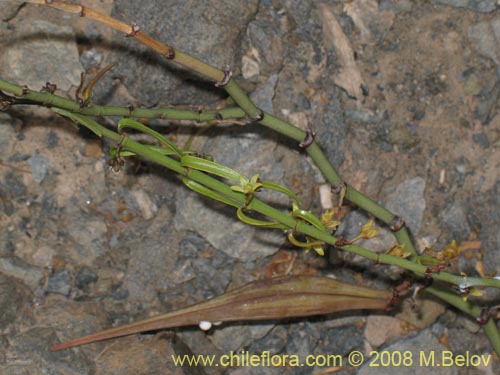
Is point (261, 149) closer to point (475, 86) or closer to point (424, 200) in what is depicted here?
point (424, 200)

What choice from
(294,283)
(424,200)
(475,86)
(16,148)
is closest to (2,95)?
(16,148)

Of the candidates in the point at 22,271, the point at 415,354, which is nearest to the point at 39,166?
the point at 22,271

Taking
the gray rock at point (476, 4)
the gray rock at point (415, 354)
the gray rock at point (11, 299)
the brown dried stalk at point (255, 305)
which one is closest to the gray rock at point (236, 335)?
the brown dried stalk at point (255, 305)

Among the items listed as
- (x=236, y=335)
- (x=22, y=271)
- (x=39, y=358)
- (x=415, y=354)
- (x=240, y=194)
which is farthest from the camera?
A: (x=415, y=354)

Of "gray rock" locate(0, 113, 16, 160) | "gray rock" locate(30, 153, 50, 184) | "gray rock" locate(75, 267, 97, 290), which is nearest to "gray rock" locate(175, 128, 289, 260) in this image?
"gray rock" locate(75, 267, 97, 290)

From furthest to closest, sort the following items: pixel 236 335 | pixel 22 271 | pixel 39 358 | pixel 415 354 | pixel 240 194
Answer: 1. pixel 415 354
2. pixel 236 335
3. pixel 22 271
4. pixel 39 358
5. pixel 240 194

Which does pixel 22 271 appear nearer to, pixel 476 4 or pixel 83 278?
pixel 83 278

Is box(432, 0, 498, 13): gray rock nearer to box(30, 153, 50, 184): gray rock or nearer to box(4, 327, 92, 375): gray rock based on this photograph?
box(30, 153, 50, 184): gray rock

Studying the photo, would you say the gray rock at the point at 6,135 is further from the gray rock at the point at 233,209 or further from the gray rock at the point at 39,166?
the gray rock at the point at 233,209
